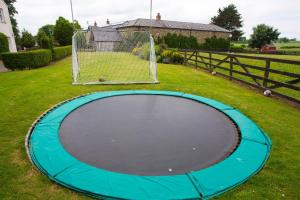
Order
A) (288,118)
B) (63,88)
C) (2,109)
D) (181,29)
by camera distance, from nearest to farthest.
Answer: (288,118)
(2,109)
(63,88)
(181,29)

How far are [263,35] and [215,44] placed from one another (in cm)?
822

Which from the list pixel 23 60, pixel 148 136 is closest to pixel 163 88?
pixel 148 136

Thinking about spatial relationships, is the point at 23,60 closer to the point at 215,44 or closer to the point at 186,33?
the point at 186,33

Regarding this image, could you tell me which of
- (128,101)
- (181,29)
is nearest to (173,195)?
(128,101)

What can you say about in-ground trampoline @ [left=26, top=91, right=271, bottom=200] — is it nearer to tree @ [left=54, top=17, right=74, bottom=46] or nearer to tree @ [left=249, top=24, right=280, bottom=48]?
tree @ [left=54, top=17, right=74, bottom=46]

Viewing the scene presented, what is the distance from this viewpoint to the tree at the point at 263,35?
31562mm

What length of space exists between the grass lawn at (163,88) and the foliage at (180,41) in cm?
1961

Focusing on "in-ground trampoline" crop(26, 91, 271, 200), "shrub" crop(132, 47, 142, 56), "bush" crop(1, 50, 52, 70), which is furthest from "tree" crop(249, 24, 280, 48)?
"in-ground trampoline" crop(26, 91, 271, 200)

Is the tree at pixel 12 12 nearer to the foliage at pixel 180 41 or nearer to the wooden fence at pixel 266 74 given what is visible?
the foliage at pixel 180 41

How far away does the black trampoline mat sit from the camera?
2.28 meters

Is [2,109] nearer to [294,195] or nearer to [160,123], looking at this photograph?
[160,123]

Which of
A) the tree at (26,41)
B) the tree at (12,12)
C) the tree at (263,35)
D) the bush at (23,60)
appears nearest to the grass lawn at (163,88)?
the bush at (23,60)

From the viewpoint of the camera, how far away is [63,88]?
5520mm

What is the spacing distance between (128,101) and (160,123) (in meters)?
1.35
